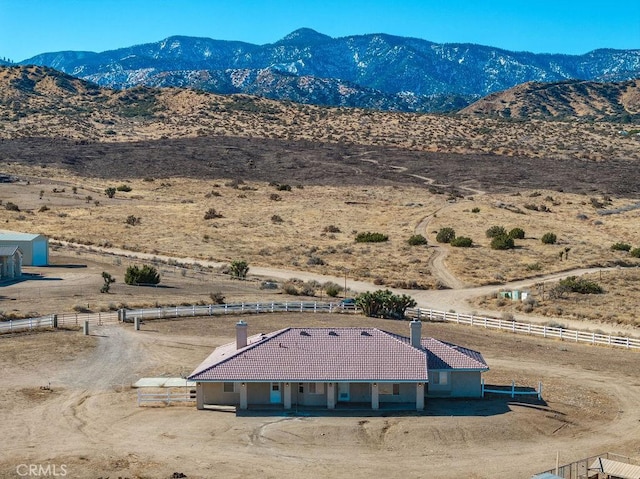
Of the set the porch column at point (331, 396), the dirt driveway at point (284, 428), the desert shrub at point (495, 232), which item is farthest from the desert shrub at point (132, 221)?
the porch column at point (331, 396)

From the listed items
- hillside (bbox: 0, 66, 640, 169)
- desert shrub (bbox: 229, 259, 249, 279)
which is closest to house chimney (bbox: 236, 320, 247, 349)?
desert shrub (bbox: 229, 259, 249, 279)

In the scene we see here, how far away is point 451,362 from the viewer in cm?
3653

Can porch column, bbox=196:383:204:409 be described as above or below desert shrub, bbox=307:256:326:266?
below

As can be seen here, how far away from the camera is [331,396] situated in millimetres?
34406

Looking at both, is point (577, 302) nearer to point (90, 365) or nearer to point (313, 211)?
point (90, 365)

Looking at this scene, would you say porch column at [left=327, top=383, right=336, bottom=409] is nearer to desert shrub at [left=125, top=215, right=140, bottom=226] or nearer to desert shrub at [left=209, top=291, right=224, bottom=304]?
desert shrub at [left=209, top=291, right=224, bottom=304]

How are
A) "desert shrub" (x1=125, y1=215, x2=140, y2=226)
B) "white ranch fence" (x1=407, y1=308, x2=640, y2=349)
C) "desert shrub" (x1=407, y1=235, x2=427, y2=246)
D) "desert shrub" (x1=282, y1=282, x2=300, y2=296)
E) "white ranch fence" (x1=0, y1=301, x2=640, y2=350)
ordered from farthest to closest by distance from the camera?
"desert shrub" (x1=125, y1=215, x2=140, y2=226)
"desert shrub" (x1=407, y1=235, x2=427, y2=246)
"desert shrub" (x1=282, y1=282, x2=300, y2=296)
"white ranch fence" (x1=0, y1=301, x2=640, y2=350)
"white ranch fence" (x1=407, y1=308, x2=640, y2=349)

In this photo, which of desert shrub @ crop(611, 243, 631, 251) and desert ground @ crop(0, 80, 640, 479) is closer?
desert ground @ crop(0, 80, 640, 479)

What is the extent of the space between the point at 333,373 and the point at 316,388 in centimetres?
92

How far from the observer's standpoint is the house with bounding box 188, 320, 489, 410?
1352 inches

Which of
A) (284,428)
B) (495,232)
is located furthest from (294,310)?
(495,232)

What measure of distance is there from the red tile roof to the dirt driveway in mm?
1661

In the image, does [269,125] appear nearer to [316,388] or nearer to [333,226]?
[333,226]
